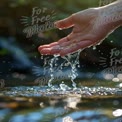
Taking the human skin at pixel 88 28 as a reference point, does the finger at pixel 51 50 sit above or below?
below

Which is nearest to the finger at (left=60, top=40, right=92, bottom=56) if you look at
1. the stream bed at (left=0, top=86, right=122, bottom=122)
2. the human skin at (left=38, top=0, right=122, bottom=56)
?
the human skin at (left=38, top=0, right=122, bottom=56)

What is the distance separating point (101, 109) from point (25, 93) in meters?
0.62

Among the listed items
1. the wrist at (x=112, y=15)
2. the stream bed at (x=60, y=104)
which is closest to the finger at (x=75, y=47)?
the wrist at (x=112, y=15)

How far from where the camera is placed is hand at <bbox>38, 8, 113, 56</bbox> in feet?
7.61

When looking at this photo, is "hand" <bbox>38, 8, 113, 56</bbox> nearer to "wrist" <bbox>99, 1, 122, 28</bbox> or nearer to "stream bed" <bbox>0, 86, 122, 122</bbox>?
"wrist" <bbox>99, 1, 122, 28</bbox>

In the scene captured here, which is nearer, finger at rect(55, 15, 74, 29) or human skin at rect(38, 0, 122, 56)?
human skin at rect(38, 0, 122, 56)

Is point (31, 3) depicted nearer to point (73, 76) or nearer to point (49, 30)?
point (49, 30)

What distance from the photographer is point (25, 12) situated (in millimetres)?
4777

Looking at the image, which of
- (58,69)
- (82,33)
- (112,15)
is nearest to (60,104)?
(82,33)

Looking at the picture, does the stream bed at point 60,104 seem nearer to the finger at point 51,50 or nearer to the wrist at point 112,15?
the finger at point 51,50

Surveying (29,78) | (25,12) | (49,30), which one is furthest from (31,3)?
(29,78)

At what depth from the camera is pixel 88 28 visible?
8.18 feet

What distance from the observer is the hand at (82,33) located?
232cm

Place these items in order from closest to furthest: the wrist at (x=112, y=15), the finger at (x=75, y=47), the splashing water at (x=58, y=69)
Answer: the finger at (x=75, y=47) → the wrist at (x=112, y=15) → the splashing water at (x=58, y=69)
